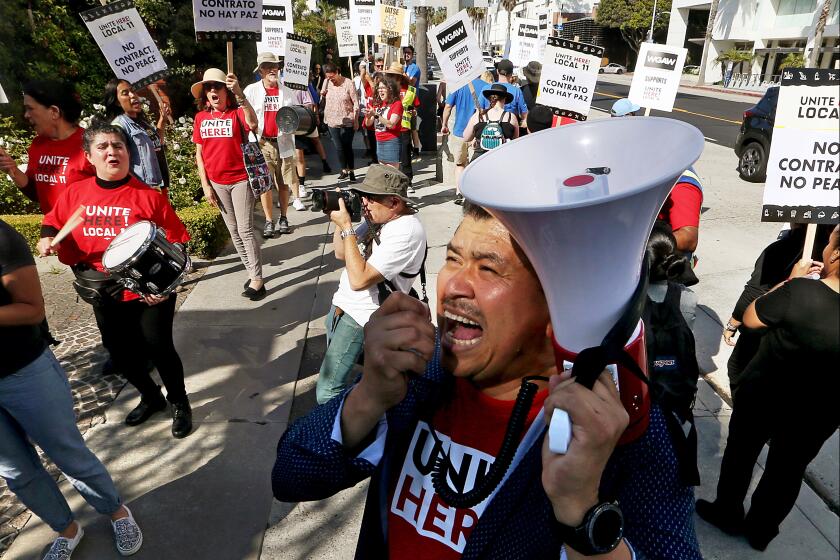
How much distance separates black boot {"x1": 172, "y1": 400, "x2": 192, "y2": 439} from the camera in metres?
3.31

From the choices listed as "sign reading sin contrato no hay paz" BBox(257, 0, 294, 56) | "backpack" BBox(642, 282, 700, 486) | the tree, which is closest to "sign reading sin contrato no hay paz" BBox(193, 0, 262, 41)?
"sign reading sin contrato no hay paz" BBox(257, 0, 294, 56)

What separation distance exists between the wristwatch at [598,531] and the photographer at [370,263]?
195 cm

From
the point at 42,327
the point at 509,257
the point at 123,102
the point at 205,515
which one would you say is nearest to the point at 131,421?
the point at 205,515

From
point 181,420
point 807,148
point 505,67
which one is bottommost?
point 181,420

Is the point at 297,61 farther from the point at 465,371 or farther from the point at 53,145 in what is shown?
the point at 465,371

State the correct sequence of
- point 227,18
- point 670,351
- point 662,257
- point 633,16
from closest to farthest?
point 670,351 → point 662,257 → point 227,18 → point 633,16

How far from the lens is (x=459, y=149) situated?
770 cm

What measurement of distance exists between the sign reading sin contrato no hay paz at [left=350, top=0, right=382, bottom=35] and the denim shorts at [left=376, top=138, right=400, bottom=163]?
3.91 metres

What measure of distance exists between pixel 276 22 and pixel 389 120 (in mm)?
3016

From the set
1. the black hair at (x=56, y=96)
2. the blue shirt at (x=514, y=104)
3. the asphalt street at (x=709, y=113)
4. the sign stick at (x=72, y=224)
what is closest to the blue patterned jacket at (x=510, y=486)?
the sign stick at (x=72, y=224)

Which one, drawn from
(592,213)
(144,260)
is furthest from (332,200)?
(592,213)

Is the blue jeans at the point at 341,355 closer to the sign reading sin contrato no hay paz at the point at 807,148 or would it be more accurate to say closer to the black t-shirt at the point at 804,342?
the black t-shirt at the point at 804,342

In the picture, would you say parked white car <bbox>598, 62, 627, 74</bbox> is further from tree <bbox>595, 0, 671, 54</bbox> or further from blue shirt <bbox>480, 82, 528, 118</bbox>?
blue shirt <bbox>480, 82, 528, 118</bbox>

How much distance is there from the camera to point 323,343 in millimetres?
4441
